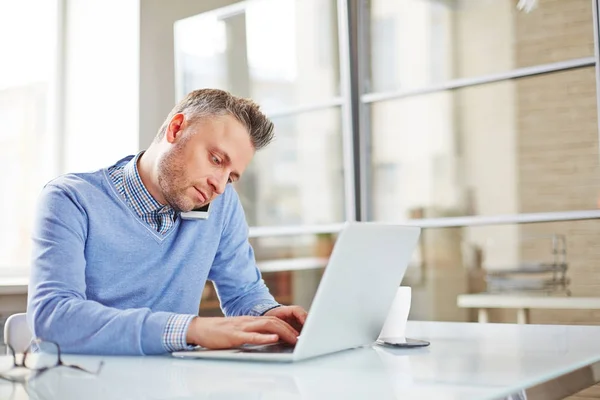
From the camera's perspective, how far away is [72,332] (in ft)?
4.04

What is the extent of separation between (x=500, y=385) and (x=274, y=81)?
3.13 m

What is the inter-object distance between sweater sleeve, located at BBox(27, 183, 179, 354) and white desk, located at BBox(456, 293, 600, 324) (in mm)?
2112

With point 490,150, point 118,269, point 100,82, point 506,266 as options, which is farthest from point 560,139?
point 100,82

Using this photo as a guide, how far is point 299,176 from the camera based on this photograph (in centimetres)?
377

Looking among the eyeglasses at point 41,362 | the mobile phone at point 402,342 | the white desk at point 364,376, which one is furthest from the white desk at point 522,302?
the eyeglasses at point 41,362

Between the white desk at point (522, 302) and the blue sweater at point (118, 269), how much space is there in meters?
1.56

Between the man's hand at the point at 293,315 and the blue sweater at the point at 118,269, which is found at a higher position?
the blue sweater at the point at 118,269

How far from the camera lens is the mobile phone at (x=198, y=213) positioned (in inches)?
68.8

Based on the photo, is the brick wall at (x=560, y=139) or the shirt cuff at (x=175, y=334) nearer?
the shirt cuff at (x=175, y=334)

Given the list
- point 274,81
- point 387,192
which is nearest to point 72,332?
point 387,192

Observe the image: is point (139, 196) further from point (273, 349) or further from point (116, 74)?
point (116, 74)

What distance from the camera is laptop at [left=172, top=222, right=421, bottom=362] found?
1089mm

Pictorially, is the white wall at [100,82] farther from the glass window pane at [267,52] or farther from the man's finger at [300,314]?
the man's finger at [300,314]

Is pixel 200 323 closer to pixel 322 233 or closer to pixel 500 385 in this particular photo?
pixel 500 385
